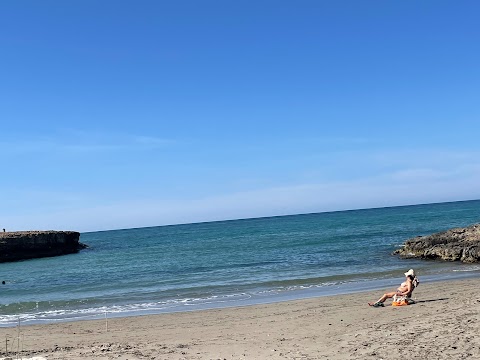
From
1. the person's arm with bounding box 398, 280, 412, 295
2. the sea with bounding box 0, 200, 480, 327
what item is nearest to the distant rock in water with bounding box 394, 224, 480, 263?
the sea with bounding box 0, 200, 480, 327

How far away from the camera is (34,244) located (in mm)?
56438

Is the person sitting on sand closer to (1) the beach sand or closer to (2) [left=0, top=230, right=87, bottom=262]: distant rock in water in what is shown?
(1) the beach sand

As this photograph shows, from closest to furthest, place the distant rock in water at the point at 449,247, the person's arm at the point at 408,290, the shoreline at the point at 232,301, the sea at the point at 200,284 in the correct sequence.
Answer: the person's arm at the point at 408,290 < the shoreline at the point at 232,301 < the sea at the point at 200,284 < the distant rock in water at the point at 449,247

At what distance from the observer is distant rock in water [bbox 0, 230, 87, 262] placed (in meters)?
54.2

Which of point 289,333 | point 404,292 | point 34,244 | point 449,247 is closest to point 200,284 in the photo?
point 404,292

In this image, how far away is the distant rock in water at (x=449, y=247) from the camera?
1007 inches

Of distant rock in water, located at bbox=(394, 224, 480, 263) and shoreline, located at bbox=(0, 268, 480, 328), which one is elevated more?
distant rock in water, located at bbox=(394, 224, 480, 263)

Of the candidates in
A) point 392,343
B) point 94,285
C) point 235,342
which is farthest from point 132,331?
point 94,285

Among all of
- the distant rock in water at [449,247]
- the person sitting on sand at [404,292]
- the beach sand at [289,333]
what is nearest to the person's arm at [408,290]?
the person sitting on sand at [404,292]

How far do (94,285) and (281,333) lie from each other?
56.6 feet

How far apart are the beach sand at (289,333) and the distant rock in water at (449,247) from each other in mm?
10183

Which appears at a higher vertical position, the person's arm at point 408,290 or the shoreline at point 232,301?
the person's arm at point 408,290

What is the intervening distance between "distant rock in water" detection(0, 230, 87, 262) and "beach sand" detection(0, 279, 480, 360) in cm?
4409

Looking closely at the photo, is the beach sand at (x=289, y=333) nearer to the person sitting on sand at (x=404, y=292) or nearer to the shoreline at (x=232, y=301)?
the person sitting on sand at (x=404, y=292)
